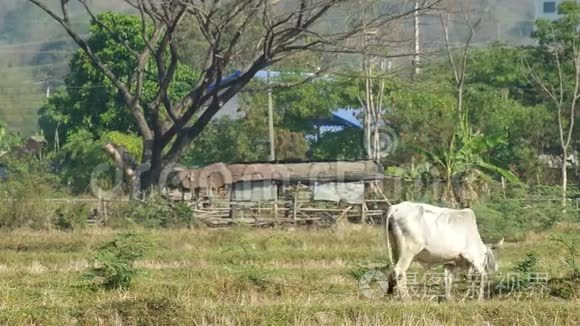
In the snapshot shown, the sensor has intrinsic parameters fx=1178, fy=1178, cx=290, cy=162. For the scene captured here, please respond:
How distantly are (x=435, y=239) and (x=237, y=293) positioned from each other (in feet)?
8.41

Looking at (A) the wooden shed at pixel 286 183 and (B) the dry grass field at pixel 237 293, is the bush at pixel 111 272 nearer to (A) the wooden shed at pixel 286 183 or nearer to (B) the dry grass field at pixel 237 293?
(B) the dry grass field at pixel 237 293

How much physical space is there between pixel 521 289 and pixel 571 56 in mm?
28295

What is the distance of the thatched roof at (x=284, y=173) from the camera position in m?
30.9

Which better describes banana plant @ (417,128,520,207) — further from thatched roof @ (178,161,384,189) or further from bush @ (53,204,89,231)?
bush @ (53,204,89,231)

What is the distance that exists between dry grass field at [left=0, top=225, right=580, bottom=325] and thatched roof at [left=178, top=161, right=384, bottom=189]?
31.1ft

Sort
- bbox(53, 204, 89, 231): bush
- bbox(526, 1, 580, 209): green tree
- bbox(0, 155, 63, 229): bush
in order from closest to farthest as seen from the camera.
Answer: bbox(0, 155, 63, 229): bush → bbox(53, 204, 89, 231): bush → bbox(526, 1, 580, 209): green tree

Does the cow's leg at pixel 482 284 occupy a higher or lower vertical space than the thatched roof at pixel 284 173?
lower

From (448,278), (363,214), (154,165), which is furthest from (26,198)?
(448,278)

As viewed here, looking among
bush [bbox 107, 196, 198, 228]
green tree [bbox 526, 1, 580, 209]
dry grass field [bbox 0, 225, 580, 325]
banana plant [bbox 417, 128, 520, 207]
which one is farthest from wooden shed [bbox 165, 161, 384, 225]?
green tree [bbox 526, 1, 580, 209]

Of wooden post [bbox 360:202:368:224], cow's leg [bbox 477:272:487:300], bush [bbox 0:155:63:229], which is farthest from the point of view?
wooden post [bbox 360:202:368:224]

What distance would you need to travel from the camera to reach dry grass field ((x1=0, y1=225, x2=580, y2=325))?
31.7 ft

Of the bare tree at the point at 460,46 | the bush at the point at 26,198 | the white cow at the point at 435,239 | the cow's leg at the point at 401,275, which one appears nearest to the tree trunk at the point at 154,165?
the bush at the point at 26,198

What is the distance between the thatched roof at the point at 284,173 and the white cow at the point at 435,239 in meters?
16.8

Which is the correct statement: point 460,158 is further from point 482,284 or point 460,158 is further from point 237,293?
point 237,293
